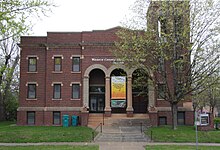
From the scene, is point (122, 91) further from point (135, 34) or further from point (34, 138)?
point (34, 138)

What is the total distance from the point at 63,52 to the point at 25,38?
4.84 meters

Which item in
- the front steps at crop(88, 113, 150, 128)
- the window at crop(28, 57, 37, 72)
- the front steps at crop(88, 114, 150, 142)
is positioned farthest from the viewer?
the window at crop(28, 57, 37, 72)

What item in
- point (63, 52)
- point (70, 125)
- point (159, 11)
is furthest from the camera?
point (63, 52)

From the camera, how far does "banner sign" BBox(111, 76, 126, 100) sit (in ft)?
108

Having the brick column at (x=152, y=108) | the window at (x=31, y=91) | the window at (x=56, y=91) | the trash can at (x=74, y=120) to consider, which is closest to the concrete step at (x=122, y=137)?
the brick column at (x=152, y=108)

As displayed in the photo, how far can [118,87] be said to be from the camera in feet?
108

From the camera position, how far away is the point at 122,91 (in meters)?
32.9

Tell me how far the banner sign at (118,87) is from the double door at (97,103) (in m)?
3.19

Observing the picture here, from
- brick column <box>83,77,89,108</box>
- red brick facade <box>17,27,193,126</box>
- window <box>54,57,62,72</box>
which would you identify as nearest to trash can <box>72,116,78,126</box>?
red brick facade <box>17,27,193,126</box>

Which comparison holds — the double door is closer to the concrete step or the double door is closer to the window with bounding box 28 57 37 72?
the window with bounding box 28 57 37 72

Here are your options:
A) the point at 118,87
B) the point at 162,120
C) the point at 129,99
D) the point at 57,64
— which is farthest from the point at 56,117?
the point at 162,120

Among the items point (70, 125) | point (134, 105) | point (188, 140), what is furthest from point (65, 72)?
point (188, 140)

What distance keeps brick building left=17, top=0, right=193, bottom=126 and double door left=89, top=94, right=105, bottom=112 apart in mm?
770

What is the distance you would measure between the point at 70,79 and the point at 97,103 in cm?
464
